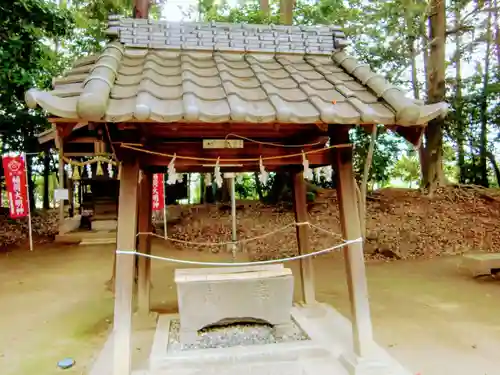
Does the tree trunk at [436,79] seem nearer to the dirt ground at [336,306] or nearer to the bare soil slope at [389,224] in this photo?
the bare soil slope at [389,224]

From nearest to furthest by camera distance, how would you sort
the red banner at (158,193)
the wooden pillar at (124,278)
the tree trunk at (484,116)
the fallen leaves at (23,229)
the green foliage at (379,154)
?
1. the wooden pillar at (124,278)
2. the red banner at (158,193)
3. the tree trunk at (484,116)
4. the fallen leaves at (23,229)
5. the green foliage at (379,154)

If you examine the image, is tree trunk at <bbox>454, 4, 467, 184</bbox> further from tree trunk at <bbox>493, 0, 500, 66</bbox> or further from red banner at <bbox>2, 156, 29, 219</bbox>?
red banner at <bbox>2, 156, 29, 219</bbox>

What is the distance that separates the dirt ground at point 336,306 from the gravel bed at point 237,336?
93 centimetres

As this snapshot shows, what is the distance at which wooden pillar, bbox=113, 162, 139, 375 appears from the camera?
12.5 ft

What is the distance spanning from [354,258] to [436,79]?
10.1 m

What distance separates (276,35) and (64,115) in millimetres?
2725

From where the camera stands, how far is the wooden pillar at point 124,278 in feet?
12.5

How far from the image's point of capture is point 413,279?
333 inches

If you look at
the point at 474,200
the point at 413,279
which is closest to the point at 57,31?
the point at 413,279

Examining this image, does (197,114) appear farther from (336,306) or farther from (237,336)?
(336,306)

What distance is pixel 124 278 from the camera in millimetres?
3867

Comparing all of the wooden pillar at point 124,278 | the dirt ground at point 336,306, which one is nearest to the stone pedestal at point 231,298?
the wooden pillar at point 124,278

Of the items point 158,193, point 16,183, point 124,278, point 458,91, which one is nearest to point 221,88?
point 124,278

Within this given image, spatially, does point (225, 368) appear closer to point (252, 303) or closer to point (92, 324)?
point (252, 303)
